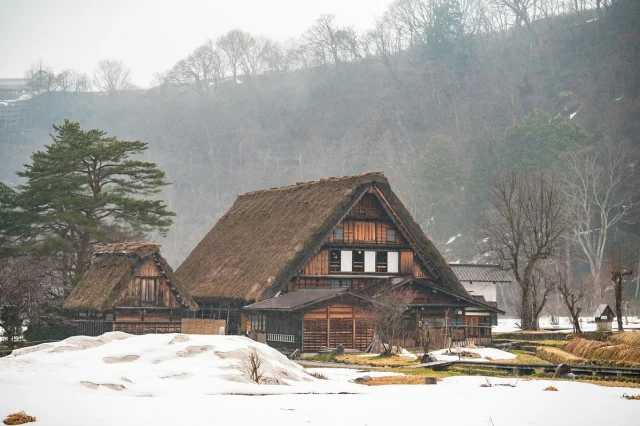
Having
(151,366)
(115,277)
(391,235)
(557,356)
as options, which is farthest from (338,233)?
(151,366)

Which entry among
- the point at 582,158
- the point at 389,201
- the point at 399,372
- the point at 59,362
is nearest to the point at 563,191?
the point at 582,158

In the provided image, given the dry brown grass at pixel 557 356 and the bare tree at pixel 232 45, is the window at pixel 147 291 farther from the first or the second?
the bare tree at pixel 232 45

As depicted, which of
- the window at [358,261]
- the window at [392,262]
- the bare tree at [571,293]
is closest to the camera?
the bare tree at [571,293]

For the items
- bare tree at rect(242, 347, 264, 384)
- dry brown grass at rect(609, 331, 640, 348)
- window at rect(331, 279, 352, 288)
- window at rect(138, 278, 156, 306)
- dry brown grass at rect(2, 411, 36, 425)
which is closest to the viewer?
dry brown grass at rect(2, 411, 36, 425)

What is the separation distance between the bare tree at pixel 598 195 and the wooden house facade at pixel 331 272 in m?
38.4

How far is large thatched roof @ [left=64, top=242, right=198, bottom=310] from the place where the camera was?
Result: 5158cm

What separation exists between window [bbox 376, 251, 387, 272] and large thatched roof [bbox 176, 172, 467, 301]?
183cm

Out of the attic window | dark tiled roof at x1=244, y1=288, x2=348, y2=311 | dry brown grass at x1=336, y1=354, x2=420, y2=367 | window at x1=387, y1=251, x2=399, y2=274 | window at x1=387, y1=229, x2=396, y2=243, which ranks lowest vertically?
dry brown grass at x1=336, y1=354, x2=420, y2=367

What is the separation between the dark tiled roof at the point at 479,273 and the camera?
7181 centimetres

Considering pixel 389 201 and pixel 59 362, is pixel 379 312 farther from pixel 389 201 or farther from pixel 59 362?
pixel 59 362

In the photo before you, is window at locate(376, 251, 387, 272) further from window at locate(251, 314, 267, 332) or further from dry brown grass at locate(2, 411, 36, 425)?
dry brown grass at locate(2, 411, 36, 425)

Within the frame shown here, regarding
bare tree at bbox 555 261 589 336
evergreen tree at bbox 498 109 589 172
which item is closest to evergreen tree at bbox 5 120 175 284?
bare tree at bbox 555 261 589 336

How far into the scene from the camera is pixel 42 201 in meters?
61.8

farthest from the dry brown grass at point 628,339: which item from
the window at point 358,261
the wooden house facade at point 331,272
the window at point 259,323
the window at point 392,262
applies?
the window at point 259,323
